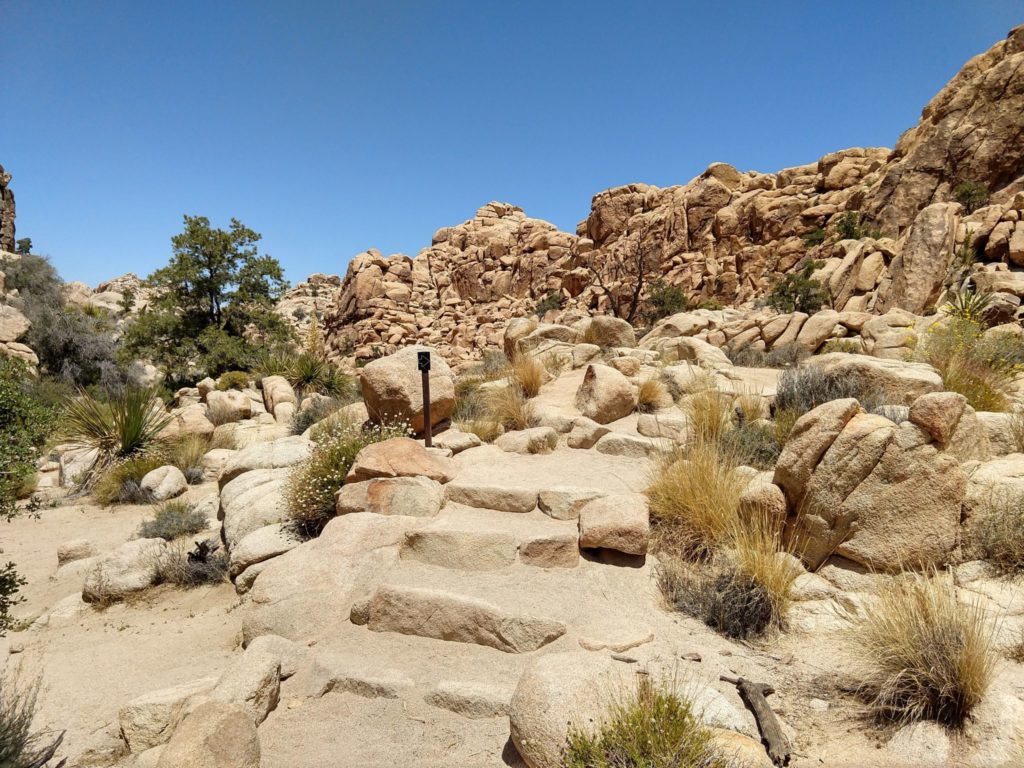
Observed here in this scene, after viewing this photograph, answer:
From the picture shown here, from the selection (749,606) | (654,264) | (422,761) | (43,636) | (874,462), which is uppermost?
(654,264)

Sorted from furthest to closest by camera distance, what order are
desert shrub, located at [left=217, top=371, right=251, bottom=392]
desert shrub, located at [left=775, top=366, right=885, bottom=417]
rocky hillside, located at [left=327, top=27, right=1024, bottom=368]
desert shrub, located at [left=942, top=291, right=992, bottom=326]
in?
1. rocky hillside, located at [left=327, top=27, right=1024, bottom=368]
2. desert shrub, located at [left=217, top=371, right=251, bottom=392]
3. desert shrub, located at [left=942, top=291, right=992, bottom=326]
4. desert shrub, located at [left=775, top=366, right=885, bottom=417]

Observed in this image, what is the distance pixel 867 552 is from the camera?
158 inches

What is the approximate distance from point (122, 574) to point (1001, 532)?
8.41m

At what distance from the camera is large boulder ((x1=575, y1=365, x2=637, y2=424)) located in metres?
8.44

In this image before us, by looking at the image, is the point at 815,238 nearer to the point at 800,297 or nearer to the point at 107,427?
the point at 800,297

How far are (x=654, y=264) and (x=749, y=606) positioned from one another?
115 ft

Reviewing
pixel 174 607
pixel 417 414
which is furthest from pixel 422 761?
pixel 417 414

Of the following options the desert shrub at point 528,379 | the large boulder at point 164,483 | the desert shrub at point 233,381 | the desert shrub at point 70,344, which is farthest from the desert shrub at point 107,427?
the desert shrub at point 70,344

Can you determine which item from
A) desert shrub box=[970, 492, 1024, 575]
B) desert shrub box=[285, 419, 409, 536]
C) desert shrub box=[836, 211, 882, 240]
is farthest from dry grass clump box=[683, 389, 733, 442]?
desert shrub box=[836, 211, 882, 240]

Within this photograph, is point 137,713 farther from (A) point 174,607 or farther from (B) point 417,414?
(B) point 417,414

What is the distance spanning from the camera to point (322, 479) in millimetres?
6344

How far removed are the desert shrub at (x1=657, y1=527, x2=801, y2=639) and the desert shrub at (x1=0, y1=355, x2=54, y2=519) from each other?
4888mm

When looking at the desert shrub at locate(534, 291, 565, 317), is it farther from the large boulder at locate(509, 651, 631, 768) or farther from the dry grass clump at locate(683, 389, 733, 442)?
the large boulder at locate(509, 651, 631, 768)

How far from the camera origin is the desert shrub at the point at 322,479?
613 centimetres
